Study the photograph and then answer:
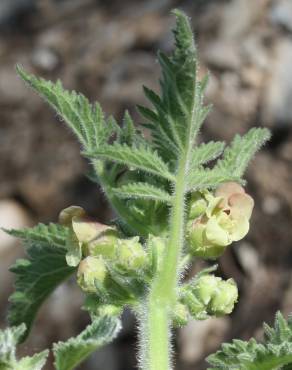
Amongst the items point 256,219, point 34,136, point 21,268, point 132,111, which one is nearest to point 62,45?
point 34,136

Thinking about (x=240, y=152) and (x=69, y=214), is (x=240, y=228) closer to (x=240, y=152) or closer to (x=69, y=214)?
(x=240, y=152)

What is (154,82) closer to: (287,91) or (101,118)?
(287,91)

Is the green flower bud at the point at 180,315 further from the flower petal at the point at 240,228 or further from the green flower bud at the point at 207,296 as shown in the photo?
the flower petal at the point at 240,228

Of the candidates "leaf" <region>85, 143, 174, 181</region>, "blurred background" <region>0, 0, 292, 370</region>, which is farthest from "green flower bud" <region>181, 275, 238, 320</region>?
"blurred background" <region>0, 0, 292, 370</region>

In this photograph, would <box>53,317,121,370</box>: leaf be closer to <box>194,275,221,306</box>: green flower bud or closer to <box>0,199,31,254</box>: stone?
<box>194,275,221,306</box>: green flower bud

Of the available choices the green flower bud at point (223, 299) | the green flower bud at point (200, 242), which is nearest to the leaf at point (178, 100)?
the green flower bud at point (200, 242)
